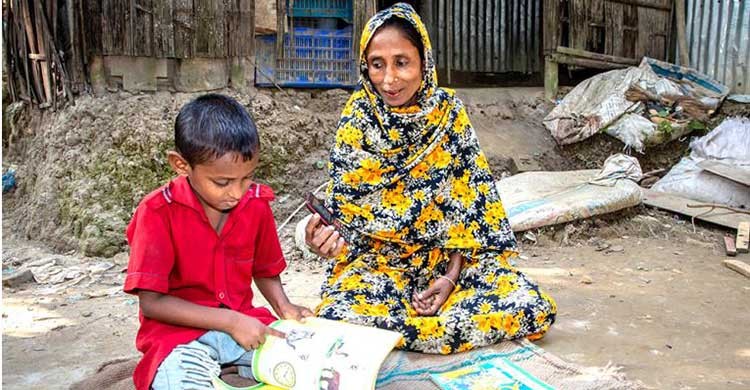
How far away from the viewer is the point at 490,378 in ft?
8.13

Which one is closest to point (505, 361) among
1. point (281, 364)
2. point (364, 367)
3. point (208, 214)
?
point (364, 367)

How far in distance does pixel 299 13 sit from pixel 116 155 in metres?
2.12

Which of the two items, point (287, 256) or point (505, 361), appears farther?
point (287, 256)

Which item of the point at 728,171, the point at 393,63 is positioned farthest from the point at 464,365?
the point at 728,171

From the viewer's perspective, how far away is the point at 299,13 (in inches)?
250

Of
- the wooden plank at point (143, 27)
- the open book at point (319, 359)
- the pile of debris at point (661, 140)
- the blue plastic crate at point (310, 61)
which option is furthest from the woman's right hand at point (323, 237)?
the blue plastic crate at point (310, 61)

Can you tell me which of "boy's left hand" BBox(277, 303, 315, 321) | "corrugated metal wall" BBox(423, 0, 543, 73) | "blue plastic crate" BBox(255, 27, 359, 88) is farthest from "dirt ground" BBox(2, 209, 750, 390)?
"corrugated metal wall" BBox(423, 0, 543, 73)

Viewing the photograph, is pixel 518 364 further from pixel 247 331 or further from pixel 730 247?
pixel 730 247

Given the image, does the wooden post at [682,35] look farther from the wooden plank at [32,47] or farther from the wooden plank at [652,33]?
the wooden plank at [32,47]

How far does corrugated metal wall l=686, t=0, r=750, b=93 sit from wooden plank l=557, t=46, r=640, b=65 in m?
0.65

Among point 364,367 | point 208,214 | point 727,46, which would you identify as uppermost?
point 727,46

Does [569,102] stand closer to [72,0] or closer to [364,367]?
[72,0]

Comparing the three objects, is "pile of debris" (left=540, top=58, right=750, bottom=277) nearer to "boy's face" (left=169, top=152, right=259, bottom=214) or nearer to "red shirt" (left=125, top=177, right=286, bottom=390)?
"red shirt" (left=125, top=177, right=286, bottom=390)

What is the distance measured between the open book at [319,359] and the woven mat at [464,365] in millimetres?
392
